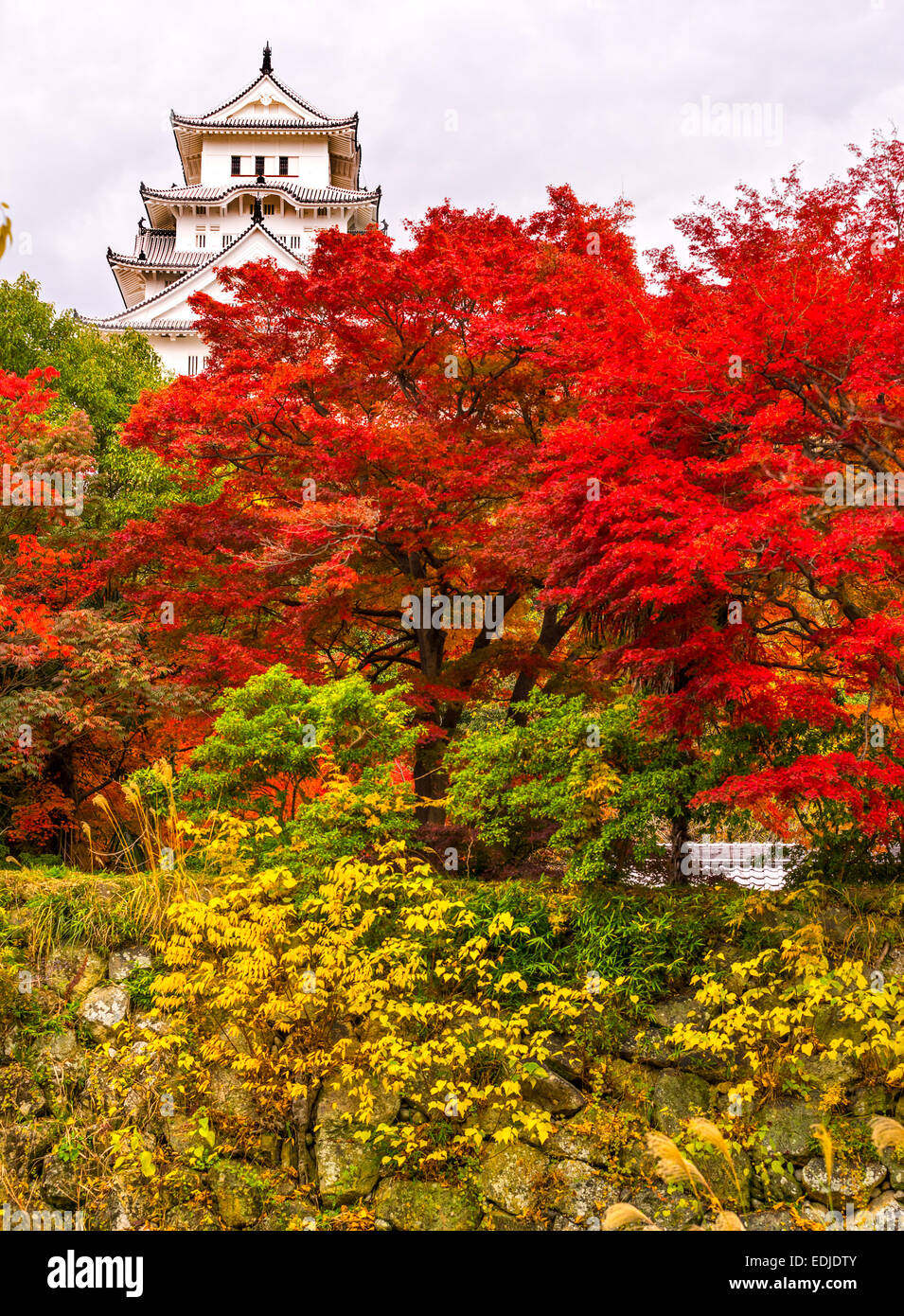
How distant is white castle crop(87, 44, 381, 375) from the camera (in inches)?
1437

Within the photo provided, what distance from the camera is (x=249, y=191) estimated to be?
3719 centimetres

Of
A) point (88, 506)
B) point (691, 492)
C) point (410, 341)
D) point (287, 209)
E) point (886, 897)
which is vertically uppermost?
point (287, 209)

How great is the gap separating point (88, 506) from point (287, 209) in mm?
28821

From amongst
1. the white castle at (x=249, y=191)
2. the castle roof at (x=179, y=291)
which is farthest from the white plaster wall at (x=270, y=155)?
the castle roof at (x=179, y=291)

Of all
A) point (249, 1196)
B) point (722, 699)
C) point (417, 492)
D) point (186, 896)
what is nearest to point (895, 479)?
point (722, 699)

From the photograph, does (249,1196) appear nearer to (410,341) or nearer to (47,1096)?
Answer: (47,1096)

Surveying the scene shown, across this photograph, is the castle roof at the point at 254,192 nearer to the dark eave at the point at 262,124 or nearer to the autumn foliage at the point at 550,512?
the dark eave at the point at 262,124

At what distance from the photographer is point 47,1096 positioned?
7.66m

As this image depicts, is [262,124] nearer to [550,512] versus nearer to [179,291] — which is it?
[179,291]

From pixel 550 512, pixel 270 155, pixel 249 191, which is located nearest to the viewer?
pixel 550 512

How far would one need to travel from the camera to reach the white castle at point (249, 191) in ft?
120

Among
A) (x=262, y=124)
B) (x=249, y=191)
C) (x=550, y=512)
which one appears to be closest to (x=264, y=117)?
(x=262, y=124)

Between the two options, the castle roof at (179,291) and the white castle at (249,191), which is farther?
the white castle at (249,191)
